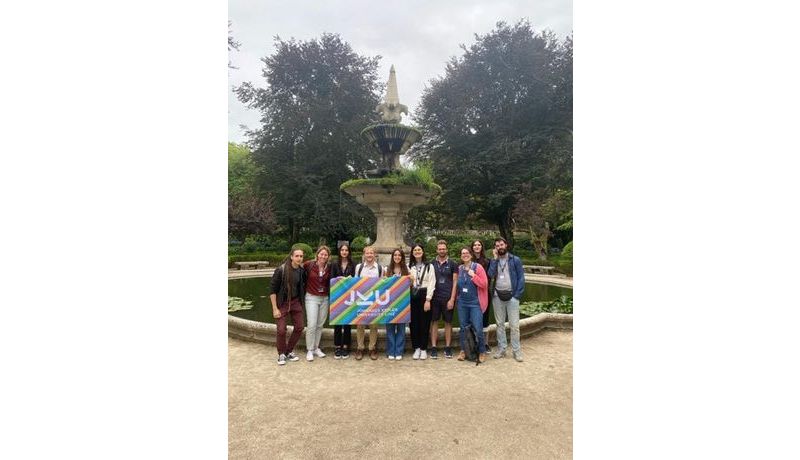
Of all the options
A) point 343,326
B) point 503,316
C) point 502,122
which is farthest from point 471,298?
point 502,122

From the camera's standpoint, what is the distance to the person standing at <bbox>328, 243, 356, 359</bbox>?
530 cm

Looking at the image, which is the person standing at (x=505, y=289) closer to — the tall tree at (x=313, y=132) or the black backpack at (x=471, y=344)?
the black backpack at (x=471, y=344)

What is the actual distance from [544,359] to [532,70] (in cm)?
2798

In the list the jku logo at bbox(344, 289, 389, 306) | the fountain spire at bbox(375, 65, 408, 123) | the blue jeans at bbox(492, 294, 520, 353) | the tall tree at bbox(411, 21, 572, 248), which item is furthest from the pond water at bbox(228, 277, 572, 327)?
the tall tree at bbox(411, 21, 572, 248)

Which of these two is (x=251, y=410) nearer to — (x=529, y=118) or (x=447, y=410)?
(x=447, y=410)

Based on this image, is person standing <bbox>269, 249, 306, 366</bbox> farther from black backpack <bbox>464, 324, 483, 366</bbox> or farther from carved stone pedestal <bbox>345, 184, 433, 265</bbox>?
carved stone pedestal <bbox>345, 184, 433, 265</bbox>

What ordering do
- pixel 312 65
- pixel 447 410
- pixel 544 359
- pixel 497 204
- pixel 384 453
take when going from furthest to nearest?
1. pixel 312 65
2. pixel 497 204
3. pixel 544 359
4. pixel 447 410
5. pixel 384 453

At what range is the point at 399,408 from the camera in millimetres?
3570

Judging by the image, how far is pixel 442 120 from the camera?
30.3 m

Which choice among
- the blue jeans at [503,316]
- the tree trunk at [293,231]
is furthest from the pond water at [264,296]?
the tree trunk at [293,231]

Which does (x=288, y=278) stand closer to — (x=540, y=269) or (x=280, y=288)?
(x=280, y=288)

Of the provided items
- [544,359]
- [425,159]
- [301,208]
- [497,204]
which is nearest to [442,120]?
[425,159]

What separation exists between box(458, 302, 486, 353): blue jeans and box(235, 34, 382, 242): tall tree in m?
22.3

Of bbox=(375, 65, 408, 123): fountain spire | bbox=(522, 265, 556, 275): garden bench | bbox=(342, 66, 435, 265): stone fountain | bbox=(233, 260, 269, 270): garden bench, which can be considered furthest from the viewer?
bbox=(233, 260, 269, 270): garden bench
